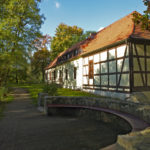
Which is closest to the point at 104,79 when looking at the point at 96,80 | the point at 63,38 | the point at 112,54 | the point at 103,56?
the point at 96,80

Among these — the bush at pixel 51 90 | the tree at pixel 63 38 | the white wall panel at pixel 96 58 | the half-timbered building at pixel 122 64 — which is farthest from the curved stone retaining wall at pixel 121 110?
the tree at pixel 63 38

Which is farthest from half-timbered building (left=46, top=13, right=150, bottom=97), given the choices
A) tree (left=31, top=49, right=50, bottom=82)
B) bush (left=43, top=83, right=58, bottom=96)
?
tree (left=31, top=49, right=50, bottom=82)

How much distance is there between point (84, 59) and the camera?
54.5 ft

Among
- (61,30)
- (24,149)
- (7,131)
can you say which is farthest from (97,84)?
(61,30)

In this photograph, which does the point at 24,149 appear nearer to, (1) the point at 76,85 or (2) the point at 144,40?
(2) the point at 144,40

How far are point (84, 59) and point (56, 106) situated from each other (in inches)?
369

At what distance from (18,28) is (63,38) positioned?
65.2 ft

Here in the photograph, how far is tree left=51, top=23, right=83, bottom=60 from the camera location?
34.6 meters

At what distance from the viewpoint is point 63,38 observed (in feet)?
114

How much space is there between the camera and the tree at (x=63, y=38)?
1362 inches

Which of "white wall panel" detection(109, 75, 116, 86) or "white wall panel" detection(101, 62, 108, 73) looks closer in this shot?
"white wall panel" detection(109, 75, 116, 86)

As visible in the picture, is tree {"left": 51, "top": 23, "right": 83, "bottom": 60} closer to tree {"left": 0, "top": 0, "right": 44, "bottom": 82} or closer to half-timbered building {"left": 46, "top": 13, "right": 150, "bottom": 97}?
tree {"left": 0, "top": 0, "right": 44, "bottom": 82}

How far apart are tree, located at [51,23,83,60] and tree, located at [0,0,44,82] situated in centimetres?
1760

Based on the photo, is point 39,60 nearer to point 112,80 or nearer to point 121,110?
point 112,80
